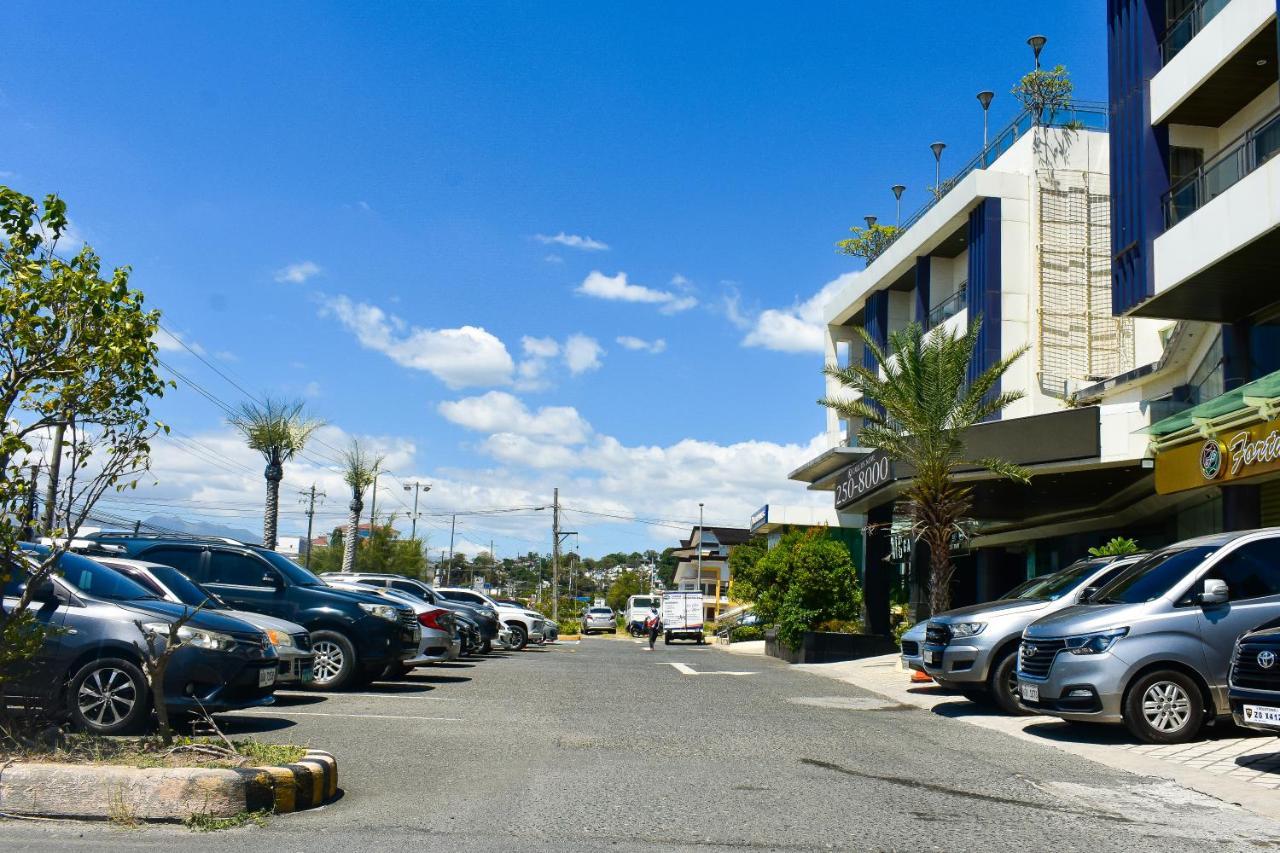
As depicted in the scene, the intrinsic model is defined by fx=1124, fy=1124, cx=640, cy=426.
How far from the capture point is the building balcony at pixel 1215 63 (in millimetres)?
17906

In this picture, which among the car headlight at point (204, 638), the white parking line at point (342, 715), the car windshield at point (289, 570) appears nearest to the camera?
the car headlight at point (204, 638)

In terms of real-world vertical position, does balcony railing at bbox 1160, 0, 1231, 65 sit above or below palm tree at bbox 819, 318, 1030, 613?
above

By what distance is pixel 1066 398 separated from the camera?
29.0 metres

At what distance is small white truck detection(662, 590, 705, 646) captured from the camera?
163 feet

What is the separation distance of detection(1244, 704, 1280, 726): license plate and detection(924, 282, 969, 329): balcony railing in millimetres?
24857

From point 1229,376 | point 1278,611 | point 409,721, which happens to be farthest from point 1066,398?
point 409,721

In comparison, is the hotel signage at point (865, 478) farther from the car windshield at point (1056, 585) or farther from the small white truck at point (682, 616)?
the small white truck at point (682, 616)

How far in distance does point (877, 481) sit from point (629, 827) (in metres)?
22.0

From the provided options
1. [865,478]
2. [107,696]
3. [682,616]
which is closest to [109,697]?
[107,696]

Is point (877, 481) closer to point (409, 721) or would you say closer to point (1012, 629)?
point (1012, 629)

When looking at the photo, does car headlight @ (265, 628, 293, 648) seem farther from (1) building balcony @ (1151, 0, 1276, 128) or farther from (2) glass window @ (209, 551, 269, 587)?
(1) building balcony @ (1151, 0, 1276, 128)

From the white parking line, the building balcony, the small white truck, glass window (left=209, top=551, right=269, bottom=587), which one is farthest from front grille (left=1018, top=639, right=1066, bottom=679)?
the small white truck

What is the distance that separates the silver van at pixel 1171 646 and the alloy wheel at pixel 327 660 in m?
8.57

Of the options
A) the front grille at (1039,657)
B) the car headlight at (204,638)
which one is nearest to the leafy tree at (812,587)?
the front grille at (1039,657)
